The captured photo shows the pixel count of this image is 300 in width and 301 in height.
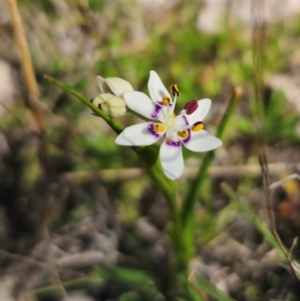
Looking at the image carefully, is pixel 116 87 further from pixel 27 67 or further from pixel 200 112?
pixel 27 67

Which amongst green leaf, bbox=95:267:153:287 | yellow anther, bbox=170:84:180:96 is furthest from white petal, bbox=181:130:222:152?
green leaf, bbox=95:267:153:287

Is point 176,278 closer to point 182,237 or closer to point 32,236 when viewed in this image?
point 182,237

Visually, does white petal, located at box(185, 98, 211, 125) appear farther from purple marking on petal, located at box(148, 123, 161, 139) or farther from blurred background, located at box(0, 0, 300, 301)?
blurred background, located at box(0, 0, 300, 301)

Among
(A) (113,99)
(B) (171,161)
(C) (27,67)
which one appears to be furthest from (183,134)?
(C) (27,67)

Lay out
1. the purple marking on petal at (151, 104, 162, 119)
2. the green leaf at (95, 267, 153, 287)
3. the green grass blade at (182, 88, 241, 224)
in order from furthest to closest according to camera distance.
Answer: the green leaf at (95, 267, 153, 287)
the green grass blade at (182, 88, 241, 224)
the purple marking on petal at (151, 104, 162, 119)

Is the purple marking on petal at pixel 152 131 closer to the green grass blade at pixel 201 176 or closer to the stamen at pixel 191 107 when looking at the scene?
the stamen at pixel 191 107
